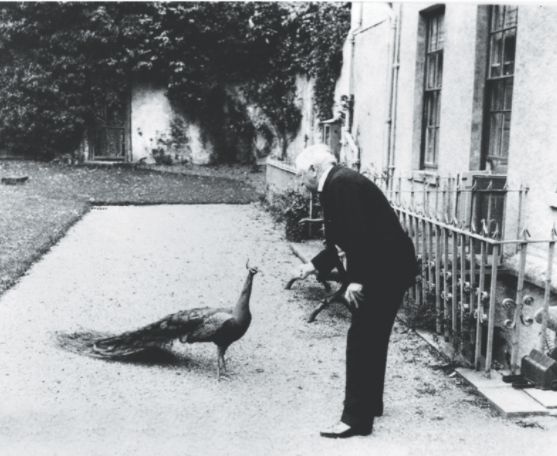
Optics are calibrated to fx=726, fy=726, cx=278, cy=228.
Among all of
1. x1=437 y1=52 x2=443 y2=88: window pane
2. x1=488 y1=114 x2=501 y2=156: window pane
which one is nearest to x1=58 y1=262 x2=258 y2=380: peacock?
x1=488 y1=114 x2=501 y2=156: window pane

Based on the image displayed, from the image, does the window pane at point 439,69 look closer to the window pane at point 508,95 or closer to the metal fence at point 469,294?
the window pane at point 508,95

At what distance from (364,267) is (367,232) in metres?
0.22

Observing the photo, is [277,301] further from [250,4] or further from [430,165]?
[250,4]

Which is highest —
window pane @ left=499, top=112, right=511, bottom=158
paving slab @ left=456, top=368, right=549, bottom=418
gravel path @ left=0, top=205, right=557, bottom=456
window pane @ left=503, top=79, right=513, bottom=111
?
window pane @ left=503, top=79, right=513, bottom=111

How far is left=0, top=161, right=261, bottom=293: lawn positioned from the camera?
1071 cm

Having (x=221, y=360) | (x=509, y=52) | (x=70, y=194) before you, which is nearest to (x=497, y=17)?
(x=509, y=52)

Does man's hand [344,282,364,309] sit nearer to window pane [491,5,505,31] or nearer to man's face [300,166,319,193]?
man's face [300,166,319,193]

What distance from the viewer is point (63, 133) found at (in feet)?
77.8

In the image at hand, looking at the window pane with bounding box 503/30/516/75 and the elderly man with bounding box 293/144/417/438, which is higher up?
the window pane with bounding box 503/30/516/75

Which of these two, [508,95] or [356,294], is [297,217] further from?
[356,294]

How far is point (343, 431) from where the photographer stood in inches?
176

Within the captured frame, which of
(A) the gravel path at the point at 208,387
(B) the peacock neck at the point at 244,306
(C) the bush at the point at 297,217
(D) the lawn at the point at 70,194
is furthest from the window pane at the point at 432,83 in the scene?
(B) the peacock neck at the point at 244,306

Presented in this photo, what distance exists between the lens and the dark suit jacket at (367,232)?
14.5 feet

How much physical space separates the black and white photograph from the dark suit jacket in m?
0.01
